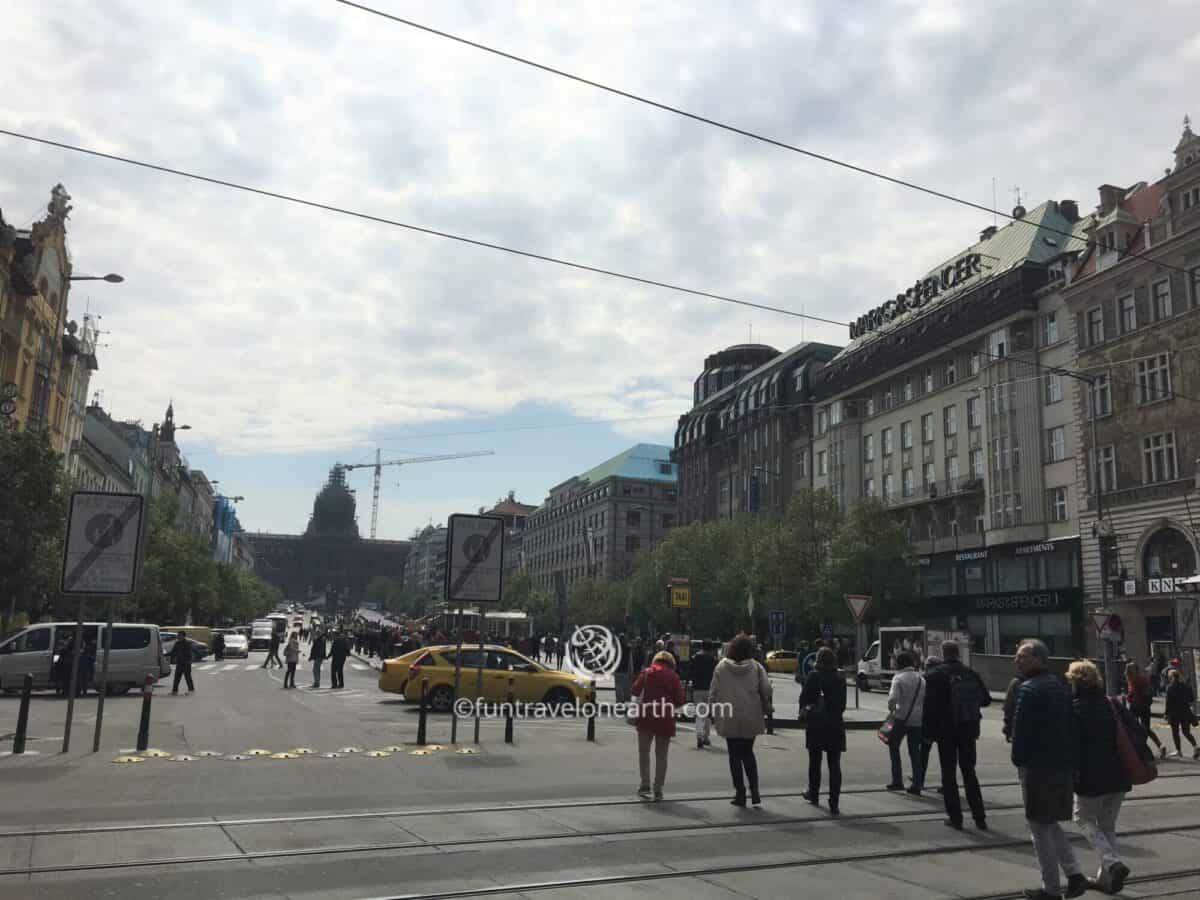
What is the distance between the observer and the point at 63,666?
25.1 metres

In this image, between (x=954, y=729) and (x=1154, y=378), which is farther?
(x=1154, y=378)

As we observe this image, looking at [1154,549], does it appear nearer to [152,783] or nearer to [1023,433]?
[1023,433]

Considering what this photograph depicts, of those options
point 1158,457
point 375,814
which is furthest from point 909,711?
point 1158,457

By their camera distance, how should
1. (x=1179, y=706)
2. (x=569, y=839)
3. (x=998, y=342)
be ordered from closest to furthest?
1. (x=569, y=839)
2. (x=1179, y=706)
3. (x=998, y=342)

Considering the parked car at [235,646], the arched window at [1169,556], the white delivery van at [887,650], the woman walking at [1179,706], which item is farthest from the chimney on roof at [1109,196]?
the parked car at [235,646]

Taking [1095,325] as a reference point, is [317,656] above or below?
below

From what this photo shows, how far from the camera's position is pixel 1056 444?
49.5 metres

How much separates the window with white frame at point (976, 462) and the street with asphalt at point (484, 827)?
40.9m

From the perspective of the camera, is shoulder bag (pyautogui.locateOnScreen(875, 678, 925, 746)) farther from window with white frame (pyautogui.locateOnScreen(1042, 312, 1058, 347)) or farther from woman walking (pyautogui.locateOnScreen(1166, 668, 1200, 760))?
window with white frame (pyautogui.locateOnScreen(1042, 312, 1058, 347))

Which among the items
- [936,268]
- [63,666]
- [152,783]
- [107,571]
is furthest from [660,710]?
[936,268]

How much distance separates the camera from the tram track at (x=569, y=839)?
287 inches

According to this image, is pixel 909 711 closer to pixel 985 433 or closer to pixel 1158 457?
pixel 1158 457

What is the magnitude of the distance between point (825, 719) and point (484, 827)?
3924mm

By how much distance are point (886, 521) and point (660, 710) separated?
4674cm
